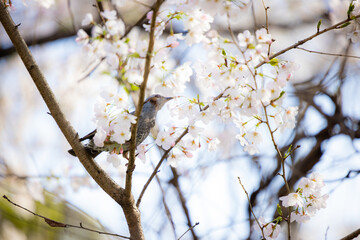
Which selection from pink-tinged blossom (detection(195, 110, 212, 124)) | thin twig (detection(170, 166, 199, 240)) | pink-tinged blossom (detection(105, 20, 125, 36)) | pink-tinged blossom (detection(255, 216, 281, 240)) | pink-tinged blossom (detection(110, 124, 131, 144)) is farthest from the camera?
thin twig (detection(170, 166, 199, 240))

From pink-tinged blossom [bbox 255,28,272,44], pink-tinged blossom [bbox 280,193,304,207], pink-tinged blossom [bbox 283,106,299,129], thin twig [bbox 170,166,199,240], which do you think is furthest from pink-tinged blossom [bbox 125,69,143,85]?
thin twig [bbox 170,166,199,240]

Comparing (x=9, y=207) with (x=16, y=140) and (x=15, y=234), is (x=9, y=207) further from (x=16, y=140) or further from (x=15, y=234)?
(x=16, y=140)

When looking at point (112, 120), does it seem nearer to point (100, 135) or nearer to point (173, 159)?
point (100, 135)

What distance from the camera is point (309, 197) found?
1.72 metres

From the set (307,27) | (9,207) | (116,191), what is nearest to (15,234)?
(9,207)

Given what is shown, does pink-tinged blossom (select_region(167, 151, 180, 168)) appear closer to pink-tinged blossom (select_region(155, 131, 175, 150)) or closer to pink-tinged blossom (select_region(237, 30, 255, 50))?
pink-tinged blossom (select_region(155, 131, 175, 150))

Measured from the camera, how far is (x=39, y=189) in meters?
3.84

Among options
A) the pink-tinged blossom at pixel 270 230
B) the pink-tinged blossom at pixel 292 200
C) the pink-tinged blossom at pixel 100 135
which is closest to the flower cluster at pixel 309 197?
the pink-tinged blossom at pixel 292 200

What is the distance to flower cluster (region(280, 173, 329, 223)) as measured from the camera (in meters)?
1.68

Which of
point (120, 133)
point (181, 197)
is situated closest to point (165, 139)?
point (120, 133)

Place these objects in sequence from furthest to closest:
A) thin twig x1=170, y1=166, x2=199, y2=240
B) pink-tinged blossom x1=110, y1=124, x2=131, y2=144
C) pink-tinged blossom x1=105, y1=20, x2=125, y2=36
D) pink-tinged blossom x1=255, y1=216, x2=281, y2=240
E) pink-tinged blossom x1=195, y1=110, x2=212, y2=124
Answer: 1. thin twig x1=170, y1=166, x2=199, y2=240
2. pink-tinged blossom x1=255, y1=216, x2=281, y2=240
3. pink-tinged blossom x1=195, y1=110, x2=212, y2=124
4. pink-tinged blossom x1=110, y1=124, x2=131, y2=144
5. pink-tinged blossom x1=105, y1=20, x2=125, y2=36

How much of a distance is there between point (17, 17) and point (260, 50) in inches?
153

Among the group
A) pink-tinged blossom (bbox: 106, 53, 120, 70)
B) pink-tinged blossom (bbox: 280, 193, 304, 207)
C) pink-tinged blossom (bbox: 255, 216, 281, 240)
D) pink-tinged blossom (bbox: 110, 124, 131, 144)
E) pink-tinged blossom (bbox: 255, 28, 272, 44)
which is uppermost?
pink-tinged blossom (bbox: 255, 28, 272, 44)

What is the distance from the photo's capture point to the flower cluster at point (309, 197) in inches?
66.3
